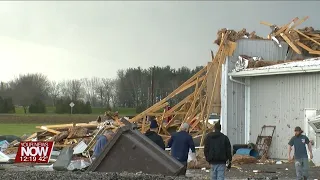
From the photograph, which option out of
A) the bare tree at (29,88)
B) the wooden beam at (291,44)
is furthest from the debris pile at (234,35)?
the bare tree at (29,88)

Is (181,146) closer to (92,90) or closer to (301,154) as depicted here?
(301,154)

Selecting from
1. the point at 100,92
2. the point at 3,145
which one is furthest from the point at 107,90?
the point at 3,145

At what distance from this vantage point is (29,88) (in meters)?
118

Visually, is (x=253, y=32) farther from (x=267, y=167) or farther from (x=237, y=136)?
(x=267, y=167)

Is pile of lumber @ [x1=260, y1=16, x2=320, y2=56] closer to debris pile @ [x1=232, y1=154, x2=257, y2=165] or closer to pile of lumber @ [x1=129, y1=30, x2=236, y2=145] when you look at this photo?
pile of lumber @ [x1=129, y1=30, x2=236, y2=145]

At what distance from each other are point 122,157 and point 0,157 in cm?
985

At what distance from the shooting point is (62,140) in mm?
25656

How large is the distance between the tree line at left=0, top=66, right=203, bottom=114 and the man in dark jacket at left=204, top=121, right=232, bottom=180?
266 ft

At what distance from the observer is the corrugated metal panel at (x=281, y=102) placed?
813 inches

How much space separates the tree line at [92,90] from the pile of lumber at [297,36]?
68.8 meters

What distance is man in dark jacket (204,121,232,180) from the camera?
461 inches

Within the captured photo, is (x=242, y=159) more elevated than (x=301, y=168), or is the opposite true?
(x=301, y=168)

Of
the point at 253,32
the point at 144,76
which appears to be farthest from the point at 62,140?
the point at 144,76

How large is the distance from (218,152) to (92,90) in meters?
114
